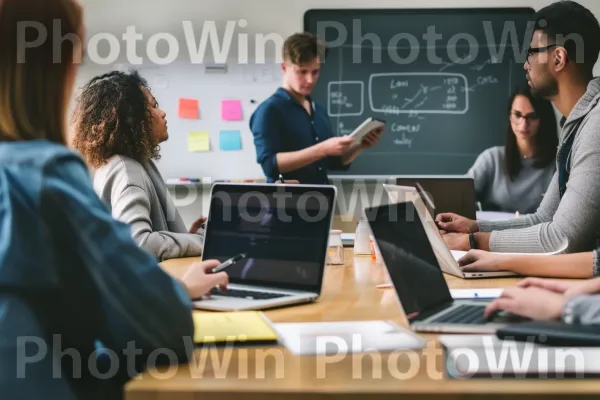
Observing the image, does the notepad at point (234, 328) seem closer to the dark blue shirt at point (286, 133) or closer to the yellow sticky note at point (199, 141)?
the dark blue shirt at point (286, 133)

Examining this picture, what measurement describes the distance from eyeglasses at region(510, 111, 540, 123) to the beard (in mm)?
1462

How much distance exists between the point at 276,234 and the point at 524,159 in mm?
2392

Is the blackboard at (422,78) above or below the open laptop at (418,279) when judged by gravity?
above

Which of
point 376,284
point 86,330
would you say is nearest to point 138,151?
point 376,284

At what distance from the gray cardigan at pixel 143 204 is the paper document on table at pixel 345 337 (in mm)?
883

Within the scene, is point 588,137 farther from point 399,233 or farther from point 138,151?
point 138,151

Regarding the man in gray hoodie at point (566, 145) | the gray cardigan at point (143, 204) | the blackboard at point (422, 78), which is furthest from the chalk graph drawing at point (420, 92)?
the gray cardigan at point (143, 204)

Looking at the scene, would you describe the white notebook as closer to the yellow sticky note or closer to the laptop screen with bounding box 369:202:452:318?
the yellow sticky note

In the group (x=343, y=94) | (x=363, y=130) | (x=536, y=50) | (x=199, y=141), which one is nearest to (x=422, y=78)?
(x=343, y=94)

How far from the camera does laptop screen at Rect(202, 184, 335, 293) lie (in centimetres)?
151

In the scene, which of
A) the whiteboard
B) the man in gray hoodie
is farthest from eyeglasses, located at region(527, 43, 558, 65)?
the whiteboard

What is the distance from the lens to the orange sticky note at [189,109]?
4.50 m

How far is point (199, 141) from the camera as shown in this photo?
178 inches

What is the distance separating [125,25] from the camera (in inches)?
179
